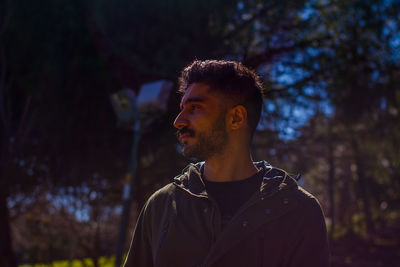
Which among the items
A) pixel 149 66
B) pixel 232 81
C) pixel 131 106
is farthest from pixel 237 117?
pixel 149 66

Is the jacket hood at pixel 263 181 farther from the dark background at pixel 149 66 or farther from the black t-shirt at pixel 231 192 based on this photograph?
the dark background at pixel 149 66

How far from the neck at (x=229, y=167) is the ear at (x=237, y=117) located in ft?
0.48

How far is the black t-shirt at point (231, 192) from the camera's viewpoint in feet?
7.37

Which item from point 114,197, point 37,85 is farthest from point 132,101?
point 114,197

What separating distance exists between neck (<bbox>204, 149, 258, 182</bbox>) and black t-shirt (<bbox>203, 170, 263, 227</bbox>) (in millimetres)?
30

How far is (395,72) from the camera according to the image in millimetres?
11367

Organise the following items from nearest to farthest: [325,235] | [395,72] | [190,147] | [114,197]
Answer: [325,235], [190,147], [395,72], [114,197]

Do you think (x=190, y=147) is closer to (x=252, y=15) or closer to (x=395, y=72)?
(x=252, y=15)

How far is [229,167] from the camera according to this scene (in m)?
2.40

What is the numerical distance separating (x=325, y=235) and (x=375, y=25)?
381 inches

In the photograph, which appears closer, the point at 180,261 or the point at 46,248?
A: the point at 180,261

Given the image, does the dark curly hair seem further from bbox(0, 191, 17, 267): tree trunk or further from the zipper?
bbox(0, 191, 17, 267): tree trunk

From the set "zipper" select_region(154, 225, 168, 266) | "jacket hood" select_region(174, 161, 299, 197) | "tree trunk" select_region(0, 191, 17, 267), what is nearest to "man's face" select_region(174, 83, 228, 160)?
"jacket hood" select_region(174, 161, 299, 197)

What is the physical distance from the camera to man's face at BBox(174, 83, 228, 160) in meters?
2.36
